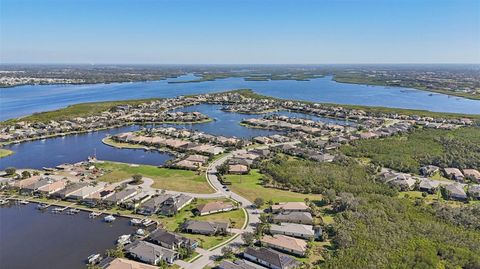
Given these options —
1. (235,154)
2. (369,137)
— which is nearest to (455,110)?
(369,137)

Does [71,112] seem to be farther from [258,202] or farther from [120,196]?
[258,202]

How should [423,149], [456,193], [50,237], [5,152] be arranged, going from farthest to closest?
[5,152], [423,149], [456,193], [50,237]

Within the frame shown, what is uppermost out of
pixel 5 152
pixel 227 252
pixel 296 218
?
pixel 5 152

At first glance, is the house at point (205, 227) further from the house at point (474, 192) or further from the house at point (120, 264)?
the house at point (474, 192)

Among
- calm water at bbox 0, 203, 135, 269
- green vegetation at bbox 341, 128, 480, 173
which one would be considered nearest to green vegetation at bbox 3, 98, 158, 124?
calm water at bbox 0, 203, 135, 269

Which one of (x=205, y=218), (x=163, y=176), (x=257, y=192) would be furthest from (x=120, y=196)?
(x=257, y=192)

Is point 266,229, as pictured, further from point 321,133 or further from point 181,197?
point 321,133

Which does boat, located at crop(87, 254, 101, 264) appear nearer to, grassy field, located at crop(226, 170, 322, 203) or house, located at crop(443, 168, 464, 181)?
grassy field, located at crop(226, 170, 322, 203)

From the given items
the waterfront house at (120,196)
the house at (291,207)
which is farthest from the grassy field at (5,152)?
the house at (291,207)
